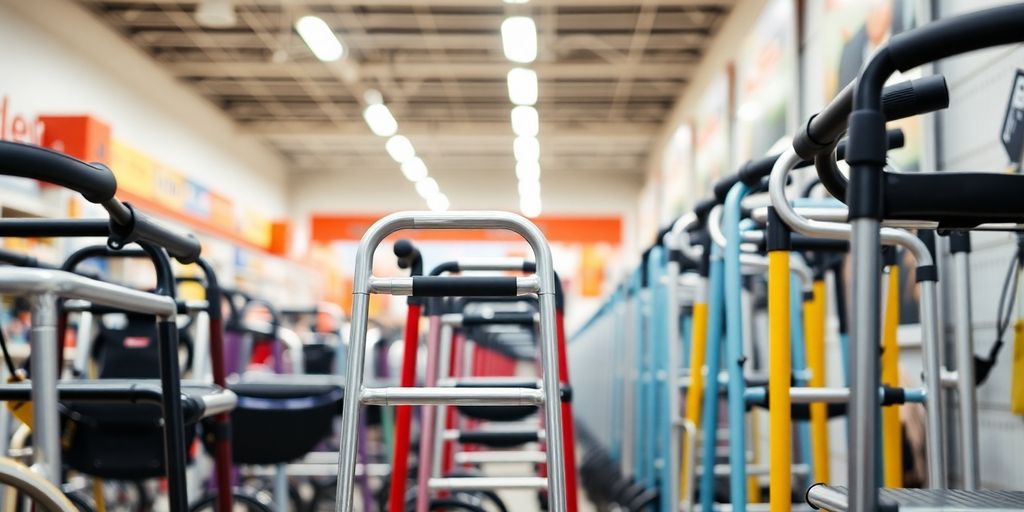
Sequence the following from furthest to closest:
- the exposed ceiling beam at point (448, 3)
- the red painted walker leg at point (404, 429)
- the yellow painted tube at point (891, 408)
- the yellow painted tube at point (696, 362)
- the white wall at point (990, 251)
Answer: the exposed ceiling beam at point (448, 3) < the white wall at point (990, 251) < the yellow painted tube at point (696, 362) < the yellow painted tube at point (891, 408) < the red painted walker leg at point (404, 429)

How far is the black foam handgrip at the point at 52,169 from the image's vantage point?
1112 millimetres

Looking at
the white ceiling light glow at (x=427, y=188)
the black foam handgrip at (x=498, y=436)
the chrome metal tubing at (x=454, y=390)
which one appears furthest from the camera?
the white ceiling light glow at (x=427, y=188)

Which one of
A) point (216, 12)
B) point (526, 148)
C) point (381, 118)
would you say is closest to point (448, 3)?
point (216, 12)

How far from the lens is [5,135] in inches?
237

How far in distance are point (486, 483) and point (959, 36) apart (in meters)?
1.47

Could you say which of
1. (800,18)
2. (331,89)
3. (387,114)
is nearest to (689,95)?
(387,114)

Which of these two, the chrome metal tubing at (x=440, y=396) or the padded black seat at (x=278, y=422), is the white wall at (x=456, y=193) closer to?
the padded black seat at (x=278, y=422)

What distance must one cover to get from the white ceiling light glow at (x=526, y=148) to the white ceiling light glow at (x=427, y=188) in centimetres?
204

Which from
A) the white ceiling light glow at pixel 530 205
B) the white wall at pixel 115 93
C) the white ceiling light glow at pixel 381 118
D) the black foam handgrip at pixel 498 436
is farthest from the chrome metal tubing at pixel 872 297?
the white ceiling light glow at pixel 530 205

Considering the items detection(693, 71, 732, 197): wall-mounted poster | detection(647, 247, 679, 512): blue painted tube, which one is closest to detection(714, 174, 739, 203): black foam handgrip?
detection(647, 247, 679, 512): blue painted tube

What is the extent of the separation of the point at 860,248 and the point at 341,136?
1305 cm

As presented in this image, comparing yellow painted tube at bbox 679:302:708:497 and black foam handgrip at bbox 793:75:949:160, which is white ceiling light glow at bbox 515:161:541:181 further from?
black foam handgrip at bbox 793:75:949:160

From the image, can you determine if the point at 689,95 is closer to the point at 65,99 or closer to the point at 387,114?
the point at 387,114

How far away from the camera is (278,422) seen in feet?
9.47
